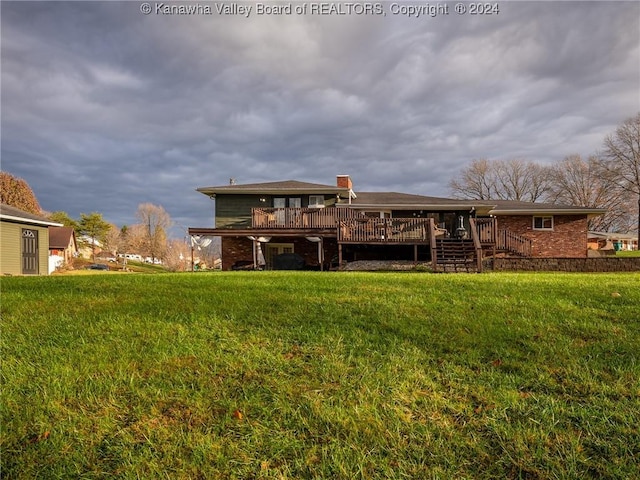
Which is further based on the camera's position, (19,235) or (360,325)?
(19,235)

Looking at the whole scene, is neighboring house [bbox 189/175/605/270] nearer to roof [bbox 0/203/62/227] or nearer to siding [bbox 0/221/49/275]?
roof [bbox 0/203/62/227]

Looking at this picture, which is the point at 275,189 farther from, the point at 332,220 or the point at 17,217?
the point at 17,217

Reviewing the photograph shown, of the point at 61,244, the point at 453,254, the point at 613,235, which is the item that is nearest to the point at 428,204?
the point at 453,254

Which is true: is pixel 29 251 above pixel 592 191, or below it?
below

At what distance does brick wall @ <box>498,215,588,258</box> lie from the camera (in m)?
22.0

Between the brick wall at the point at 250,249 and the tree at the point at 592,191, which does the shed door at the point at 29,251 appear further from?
the tree at the point at 592,191

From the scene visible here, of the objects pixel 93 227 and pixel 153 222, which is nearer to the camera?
pixel 93 227

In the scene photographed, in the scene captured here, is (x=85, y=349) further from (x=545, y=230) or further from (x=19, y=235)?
(x=545, y=230)

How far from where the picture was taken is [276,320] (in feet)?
15.2

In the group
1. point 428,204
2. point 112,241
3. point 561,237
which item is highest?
point 428,204

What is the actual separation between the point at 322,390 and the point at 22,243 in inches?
840

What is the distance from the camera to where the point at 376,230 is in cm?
1772

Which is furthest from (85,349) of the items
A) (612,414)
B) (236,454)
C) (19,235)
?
(19,235)

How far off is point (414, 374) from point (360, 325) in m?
1.25
